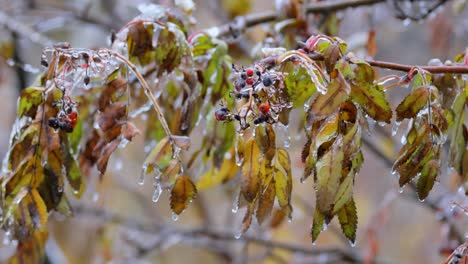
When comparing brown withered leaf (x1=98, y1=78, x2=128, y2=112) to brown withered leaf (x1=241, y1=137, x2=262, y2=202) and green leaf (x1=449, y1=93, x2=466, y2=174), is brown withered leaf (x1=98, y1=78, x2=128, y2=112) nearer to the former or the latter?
brown withered leaf (x1=241, y1=137, x2=262, y2=202)

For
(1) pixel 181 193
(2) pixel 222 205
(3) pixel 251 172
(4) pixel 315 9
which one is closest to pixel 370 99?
(3) pixel 251 172

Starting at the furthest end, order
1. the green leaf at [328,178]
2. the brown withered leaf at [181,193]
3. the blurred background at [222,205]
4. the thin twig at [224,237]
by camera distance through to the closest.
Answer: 1. the blurred background at [222,205]
2. the thin twig at [224,237]
3. the brown withered leaf at [181,193]
4. the green leaf at [328,178]

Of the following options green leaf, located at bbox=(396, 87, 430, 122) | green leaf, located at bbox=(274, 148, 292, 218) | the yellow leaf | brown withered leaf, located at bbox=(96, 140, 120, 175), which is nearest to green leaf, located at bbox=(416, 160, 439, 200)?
green leaf, located at bbox=(396, 87, 430, 122)

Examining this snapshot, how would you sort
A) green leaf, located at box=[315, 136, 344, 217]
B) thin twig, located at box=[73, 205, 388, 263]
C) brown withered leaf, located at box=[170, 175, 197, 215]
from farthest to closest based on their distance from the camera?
thin twig, located at box=[73, 205, 388, 263]
brown withered leaf, located at box=[170, 175, 197, 215]
green leaf, located at box=[315, 136, 344, 217]

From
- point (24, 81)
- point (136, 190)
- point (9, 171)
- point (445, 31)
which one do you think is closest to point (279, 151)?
point (9, 171)

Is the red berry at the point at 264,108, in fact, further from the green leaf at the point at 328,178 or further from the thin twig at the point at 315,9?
the thin twig at the point at 315,9

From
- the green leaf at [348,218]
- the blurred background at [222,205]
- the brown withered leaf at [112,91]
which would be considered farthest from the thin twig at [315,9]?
the blurred background at [222,205]
